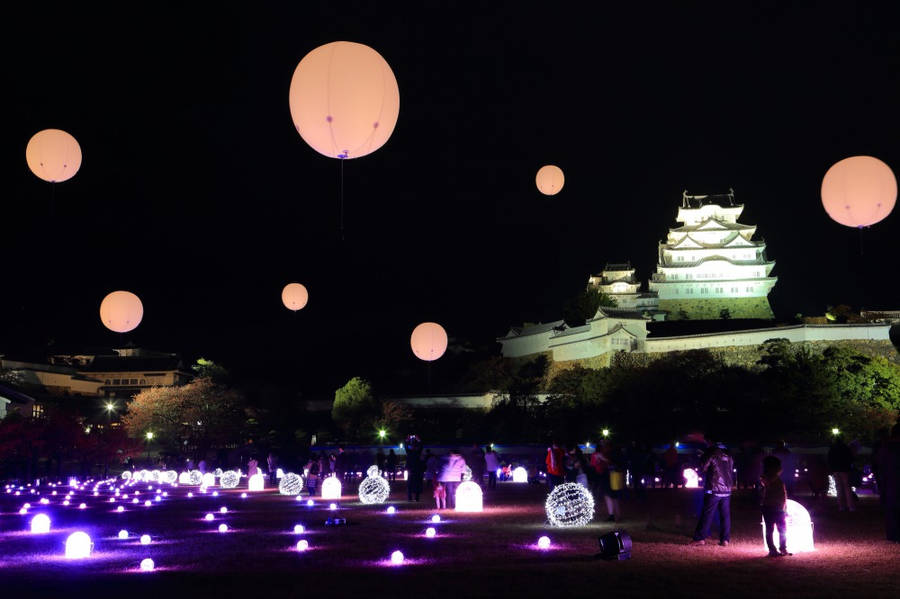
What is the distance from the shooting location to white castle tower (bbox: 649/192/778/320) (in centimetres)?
8019

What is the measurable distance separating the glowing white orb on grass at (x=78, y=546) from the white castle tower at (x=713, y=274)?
236 feet

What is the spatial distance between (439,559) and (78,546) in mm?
4250

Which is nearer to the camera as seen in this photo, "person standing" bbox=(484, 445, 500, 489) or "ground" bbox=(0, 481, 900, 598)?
"ground" bbox=(0, 481, 900, 598)

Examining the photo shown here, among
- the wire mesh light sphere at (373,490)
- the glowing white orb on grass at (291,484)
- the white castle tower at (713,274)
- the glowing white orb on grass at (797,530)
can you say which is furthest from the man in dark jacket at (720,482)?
the white castle tower at (713,274)

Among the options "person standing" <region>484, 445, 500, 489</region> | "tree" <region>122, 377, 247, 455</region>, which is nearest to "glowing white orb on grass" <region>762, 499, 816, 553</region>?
"person standing" <region>484, 445, 500, 489</region>

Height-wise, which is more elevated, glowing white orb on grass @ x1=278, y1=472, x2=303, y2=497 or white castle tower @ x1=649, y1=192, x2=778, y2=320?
white castle tower @ x1=649, y1=192, x2=778, y2=320

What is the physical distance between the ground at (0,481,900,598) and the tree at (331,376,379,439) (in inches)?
1862

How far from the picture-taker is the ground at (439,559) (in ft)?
28.9

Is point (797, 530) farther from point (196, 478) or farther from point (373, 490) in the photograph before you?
point (196, 478)

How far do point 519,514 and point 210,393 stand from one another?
46166 mm

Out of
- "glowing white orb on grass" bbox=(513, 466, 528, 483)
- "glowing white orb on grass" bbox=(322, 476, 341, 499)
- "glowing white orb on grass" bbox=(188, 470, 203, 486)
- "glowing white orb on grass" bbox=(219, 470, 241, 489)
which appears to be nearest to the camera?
"glowing white orb on grass" bbox=(322, 476, 341, 499)

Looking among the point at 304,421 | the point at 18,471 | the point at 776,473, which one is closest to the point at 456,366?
the point at 304,421

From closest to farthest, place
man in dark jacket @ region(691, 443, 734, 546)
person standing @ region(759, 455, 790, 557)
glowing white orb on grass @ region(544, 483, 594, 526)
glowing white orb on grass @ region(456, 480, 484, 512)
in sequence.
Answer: person standing @ region(759, 455, 790, 557)
man in dark jacket @ region(691, 443, 734, 546)
glowing white orb on grass @ region(544, 483, 594, 526)
glowing white orb on grass @ region(456, 480, 484, 512)

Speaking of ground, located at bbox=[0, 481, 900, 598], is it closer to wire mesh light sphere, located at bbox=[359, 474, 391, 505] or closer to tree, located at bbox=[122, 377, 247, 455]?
wire mesh light sphere, located at bbox=[359, 474, 391, 505]
